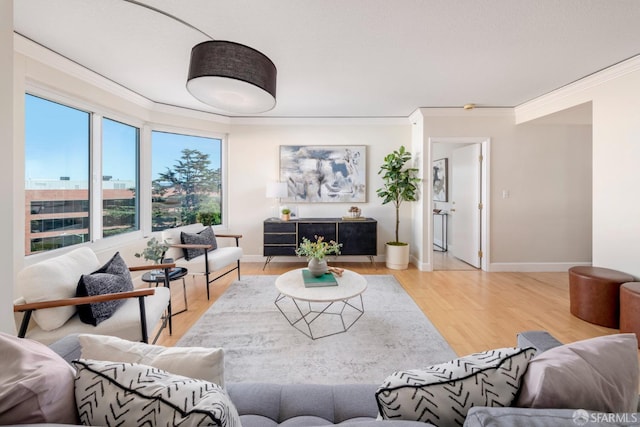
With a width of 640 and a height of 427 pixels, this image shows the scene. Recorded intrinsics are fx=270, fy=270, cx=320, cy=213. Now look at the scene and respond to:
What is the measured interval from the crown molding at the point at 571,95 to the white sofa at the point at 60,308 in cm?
475

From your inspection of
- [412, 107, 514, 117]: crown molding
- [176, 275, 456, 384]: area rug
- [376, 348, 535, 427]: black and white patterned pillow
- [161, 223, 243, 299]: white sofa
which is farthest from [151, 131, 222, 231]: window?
[376, 348, 535, 427]: black and white patterned pillow

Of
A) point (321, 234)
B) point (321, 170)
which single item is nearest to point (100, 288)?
point (321, 234)

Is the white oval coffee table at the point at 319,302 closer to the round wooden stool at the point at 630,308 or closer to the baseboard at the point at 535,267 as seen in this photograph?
the round wooden stool at the point at 630,308

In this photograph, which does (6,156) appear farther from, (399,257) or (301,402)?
(399,257)

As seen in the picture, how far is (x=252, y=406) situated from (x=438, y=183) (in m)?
6.14

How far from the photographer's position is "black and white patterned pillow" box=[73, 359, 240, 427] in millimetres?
600

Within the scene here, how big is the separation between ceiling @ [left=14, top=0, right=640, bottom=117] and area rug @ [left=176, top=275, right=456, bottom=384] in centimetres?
256

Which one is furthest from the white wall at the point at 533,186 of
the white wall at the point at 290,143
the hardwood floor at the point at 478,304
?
the white wall at the point at 290,143

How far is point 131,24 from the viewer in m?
2.15

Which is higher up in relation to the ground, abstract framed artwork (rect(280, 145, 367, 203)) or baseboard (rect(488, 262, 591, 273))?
abstract framed artwork (rect(280, 145, 367, 203))

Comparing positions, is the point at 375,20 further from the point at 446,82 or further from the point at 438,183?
the point at 438,183

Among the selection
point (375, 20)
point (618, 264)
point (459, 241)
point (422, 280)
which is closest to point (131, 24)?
point (375, 20)

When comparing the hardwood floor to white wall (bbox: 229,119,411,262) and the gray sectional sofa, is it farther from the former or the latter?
the gray sectional sofa

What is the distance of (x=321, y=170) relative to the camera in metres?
4.84
